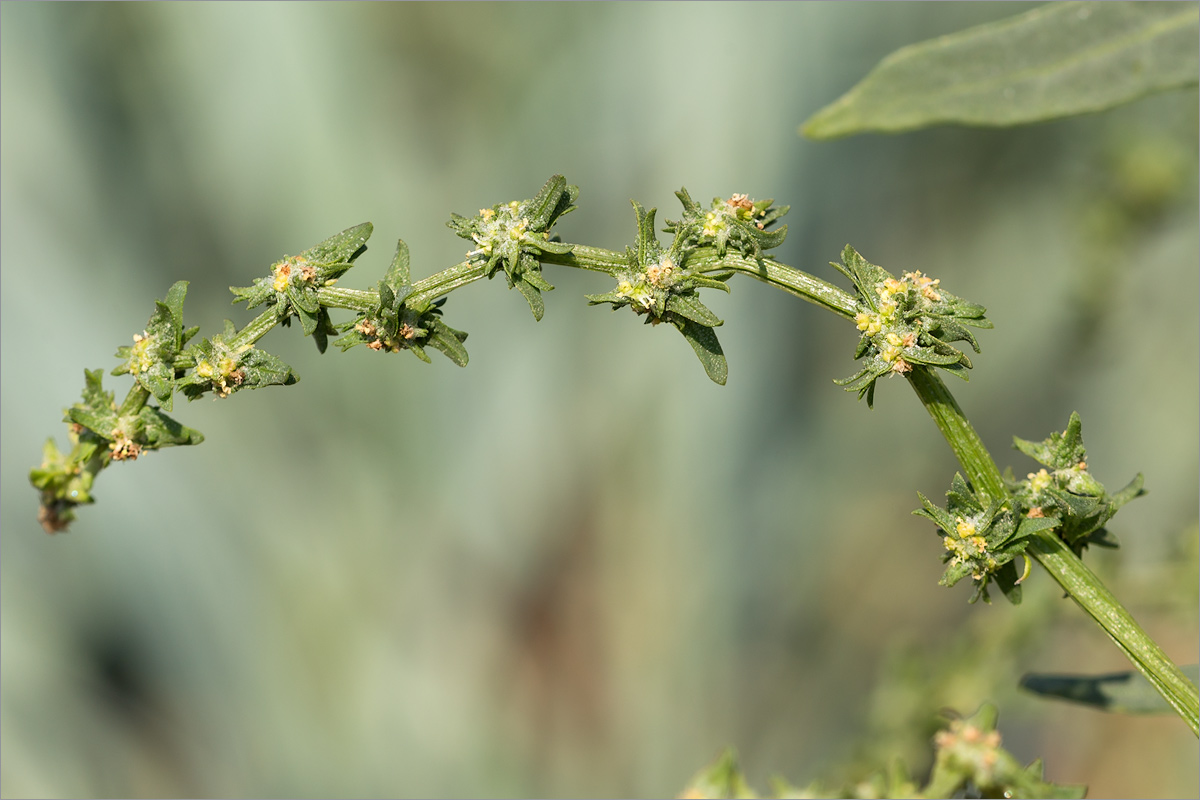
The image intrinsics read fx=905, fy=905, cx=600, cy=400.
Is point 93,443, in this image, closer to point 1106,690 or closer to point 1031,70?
point 1031,70

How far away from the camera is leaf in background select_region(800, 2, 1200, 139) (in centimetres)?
66

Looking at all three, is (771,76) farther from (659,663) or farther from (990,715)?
(990,715)

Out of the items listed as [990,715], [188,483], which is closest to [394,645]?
[188,483]

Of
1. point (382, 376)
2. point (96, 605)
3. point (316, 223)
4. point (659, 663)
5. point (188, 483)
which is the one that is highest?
point (316, 223)

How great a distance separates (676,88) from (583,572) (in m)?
1.14

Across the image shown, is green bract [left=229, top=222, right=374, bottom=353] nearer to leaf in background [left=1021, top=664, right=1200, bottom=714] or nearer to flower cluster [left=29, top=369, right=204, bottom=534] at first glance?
flower cluster [left=29, top=369, right=204, bottom=534]

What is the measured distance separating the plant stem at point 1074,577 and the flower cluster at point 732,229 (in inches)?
5.0

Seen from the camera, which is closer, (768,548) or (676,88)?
(676,88)

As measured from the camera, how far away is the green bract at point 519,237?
59 cm

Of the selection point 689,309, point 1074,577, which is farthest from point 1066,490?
point 689,309

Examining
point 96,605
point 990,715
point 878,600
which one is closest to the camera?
point 990,715

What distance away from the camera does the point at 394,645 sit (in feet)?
6.81

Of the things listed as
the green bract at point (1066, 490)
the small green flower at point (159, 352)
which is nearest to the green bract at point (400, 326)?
the small green flower at point (159, 352)

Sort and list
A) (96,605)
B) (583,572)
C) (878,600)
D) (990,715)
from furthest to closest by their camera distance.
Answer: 1. (878,600)
2. (583,572)
3. (96,605)
4. (990,715)
